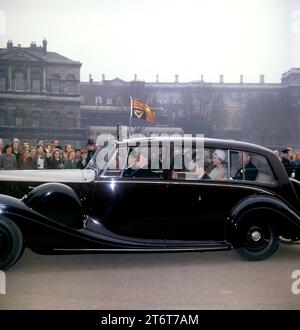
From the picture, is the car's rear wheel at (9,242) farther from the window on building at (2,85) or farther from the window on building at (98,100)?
the window on building at (98,100)

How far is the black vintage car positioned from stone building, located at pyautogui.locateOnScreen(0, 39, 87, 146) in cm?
4546

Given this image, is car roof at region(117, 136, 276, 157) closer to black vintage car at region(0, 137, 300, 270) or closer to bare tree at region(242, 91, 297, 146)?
black vintage car at region(0, 137, 300, 270)

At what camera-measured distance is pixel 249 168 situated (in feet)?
15.7

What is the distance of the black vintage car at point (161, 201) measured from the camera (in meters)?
4.20

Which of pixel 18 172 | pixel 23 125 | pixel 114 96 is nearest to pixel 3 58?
pixel 23 125

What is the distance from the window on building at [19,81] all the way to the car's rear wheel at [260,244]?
174 feet

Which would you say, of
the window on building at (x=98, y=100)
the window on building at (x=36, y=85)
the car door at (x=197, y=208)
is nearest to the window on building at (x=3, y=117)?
the window on building at (x=36, y=85)

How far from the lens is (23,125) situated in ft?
166

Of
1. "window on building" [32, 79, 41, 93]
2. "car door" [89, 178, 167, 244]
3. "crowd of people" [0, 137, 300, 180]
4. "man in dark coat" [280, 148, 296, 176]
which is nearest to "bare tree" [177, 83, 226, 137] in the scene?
"window on building" [32, 79, 41, 93]

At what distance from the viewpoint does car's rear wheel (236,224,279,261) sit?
4.70 m
